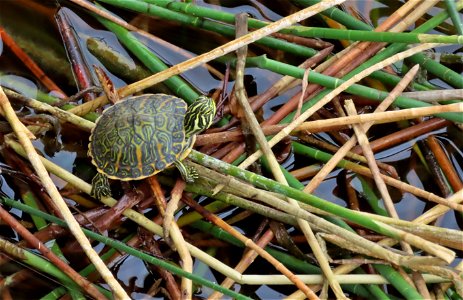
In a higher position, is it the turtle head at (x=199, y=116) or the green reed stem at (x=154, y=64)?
the green reed stem at (x=154, y=64)

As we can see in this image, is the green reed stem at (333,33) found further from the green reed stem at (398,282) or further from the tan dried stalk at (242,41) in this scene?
the green reed stem at (398,282)

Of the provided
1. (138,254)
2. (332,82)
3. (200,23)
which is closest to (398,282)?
(332,82)

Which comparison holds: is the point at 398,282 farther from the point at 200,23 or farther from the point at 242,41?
the point at 200,23

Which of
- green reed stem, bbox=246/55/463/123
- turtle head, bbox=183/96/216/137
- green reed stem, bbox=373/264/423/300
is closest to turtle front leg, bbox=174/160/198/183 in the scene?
turtle head, bbox=183/96/216/137

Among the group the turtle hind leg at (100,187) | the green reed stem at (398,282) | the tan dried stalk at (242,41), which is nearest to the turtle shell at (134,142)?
the turtle hind leg at (100,187)

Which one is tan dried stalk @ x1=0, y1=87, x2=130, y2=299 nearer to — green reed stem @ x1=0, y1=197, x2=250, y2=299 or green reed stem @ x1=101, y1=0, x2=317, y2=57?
green reed stem @ x1=0, y1=197, x2=250, y2=299

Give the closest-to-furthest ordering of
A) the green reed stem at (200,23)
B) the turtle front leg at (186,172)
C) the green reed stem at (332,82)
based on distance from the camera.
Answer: the turtle front leg at (186,172) → the green reed stem at (332,82) → the green reed stem at (200,23)
